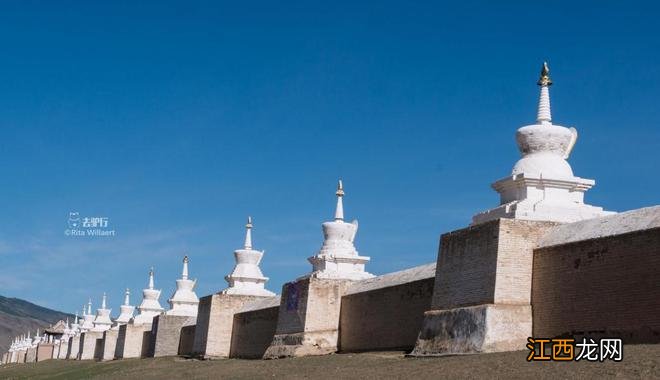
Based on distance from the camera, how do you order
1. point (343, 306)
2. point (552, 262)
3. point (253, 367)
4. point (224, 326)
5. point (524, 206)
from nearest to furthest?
1. point (552, 262)
2. point (524, 206)
3. point (253, 367)
4. point (343, 306)
5. point (224, 326)

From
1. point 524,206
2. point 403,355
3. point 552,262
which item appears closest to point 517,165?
point 524,206

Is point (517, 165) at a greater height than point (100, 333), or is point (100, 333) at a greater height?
point (517, 165)

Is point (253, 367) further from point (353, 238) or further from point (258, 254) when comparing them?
point (258, 254)

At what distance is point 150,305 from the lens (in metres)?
56.4

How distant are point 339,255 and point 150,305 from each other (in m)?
28.3

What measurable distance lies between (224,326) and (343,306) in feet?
35.6

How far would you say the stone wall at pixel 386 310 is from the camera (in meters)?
22.9

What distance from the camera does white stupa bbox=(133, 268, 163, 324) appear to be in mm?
55812

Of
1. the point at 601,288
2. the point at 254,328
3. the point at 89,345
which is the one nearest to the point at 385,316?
the point at 601,288

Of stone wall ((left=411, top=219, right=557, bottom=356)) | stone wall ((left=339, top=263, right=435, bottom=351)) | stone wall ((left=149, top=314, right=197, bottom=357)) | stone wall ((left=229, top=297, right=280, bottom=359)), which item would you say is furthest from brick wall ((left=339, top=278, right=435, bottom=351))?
stone wall ((left=149, top=314, right=197, bottom=357))

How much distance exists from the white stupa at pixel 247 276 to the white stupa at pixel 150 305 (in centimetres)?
1718

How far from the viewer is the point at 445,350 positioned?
19.0 metres

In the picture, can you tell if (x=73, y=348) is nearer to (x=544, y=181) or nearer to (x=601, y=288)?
(x=544, y=181)

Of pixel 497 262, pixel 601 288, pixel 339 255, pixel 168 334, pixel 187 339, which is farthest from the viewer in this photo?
pixel 168 334
